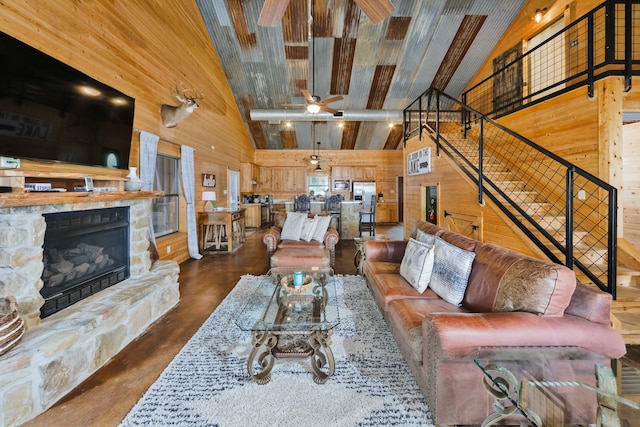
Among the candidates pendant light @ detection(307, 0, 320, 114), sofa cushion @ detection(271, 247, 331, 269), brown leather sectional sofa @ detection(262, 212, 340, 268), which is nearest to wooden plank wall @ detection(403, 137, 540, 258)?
brown leather sectional sofa @ detection(262, 212, 340, 268)

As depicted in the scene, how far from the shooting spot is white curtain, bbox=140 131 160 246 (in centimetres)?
381

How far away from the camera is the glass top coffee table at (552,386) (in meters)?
1.12

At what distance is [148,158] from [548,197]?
18.6 ft

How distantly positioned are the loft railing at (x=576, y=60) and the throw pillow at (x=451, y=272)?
2.81 metres

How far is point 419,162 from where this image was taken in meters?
5.33

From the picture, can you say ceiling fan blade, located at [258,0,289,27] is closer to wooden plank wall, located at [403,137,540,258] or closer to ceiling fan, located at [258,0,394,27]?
ceiling fan, located at [258,0,394,27]

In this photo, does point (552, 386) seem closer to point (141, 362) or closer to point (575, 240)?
point (141, 362)

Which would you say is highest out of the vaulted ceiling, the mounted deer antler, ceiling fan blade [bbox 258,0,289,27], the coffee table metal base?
the vaulted ceiling

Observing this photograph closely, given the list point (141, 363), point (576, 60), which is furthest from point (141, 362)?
point (576, 60)

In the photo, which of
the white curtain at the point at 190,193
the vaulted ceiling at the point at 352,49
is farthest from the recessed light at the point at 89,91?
the vaulted ceiling at the point at 352,49

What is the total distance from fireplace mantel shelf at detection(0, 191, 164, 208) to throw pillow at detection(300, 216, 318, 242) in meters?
2.28

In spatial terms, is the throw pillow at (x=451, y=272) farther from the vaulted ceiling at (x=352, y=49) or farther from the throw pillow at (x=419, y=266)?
the vaulted ceiling at (x=352, y=49)

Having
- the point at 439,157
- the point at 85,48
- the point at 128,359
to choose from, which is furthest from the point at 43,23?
the point at 439,157

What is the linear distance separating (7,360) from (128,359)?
0.76 m
